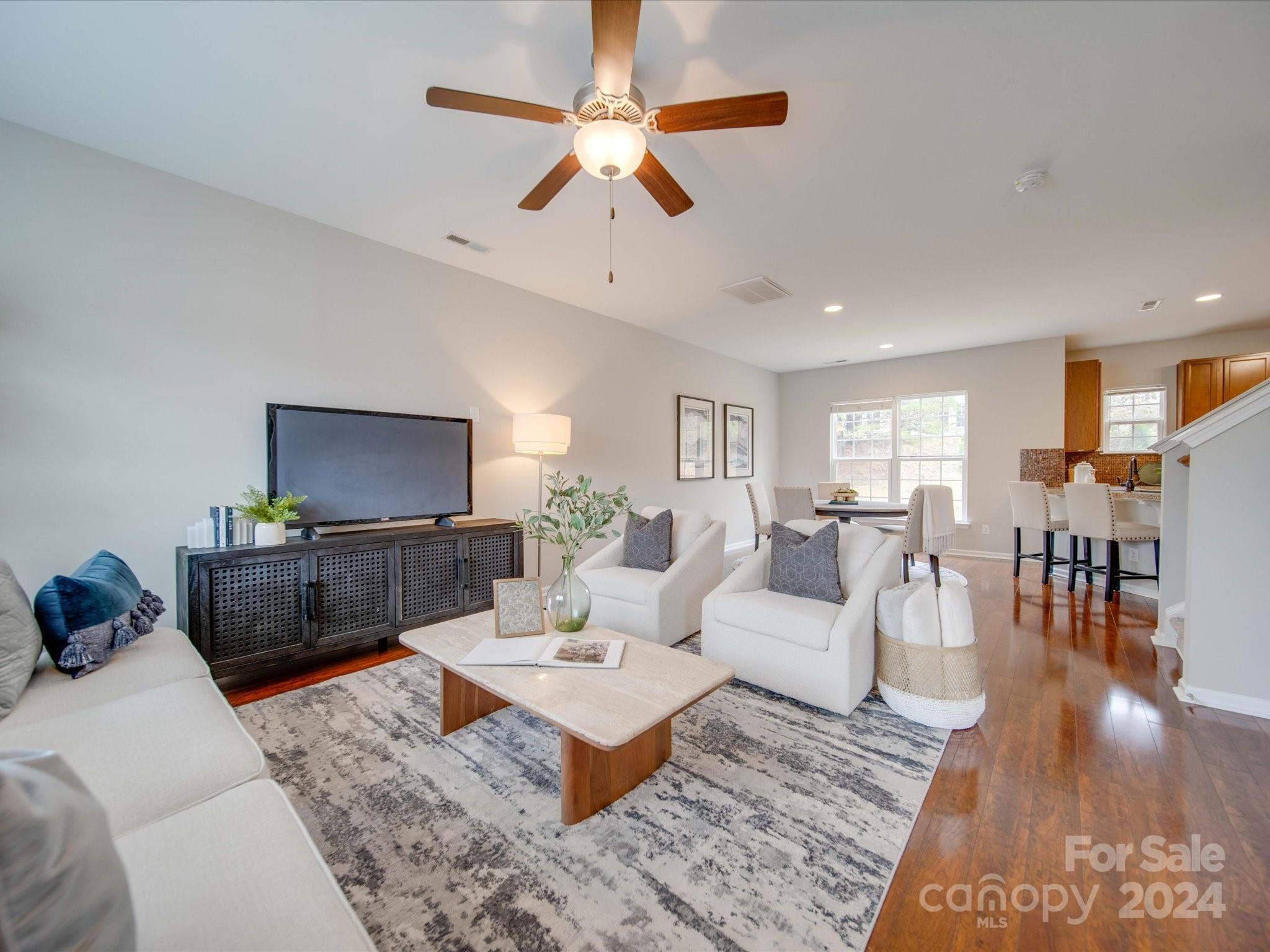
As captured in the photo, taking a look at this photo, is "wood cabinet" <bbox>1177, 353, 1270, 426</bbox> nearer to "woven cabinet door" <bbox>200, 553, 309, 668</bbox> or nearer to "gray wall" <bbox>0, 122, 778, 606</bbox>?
"gray wall" <bbox>0, 122, 778, 606</bbox>

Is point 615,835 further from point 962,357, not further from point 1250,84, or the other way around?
point 962,357

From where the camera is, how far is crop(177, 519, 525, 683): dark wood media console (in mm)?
2439

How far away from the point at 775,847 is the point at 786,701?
973mm

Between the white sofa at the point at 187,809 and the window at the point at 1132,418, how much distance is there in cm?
809

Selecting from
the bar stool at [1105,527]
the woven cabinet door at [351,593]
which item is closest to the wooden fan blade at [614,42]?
the woven cabinet door at [351,593]

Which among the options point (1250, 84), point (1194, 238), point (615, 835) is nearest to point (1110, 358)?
point (1194, 238)

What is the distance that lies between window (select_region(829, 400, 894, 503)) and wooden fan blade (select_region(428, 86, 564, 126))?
Result: 20.9ft

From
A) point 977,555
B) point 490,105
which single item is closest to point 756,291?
point 490,105

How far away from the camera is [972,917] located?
128cm

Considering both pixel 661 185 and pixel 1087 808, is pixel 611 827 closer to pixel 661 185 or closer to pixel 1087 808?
pixel 1087 808

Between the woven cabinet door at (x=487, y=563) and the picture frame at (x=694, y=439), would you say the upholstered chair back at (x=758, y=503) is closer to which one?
the picture frame at (x=694, y=439)

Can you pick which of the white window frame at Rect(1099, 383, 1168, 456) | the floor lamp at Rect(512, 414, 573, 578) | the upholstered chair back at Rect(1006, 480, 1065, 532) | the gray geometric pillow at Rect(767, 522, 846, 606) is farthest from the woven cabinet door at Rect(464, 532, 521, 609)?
the white window frame at Rect(1099, 383, 1168, 456)

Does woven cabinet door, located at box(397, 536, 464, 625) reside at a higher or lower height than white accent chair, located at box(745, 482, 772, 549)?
lower

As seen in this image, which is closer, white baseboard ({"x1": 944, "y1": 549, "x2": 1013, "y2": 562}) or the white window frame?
the white window frame
